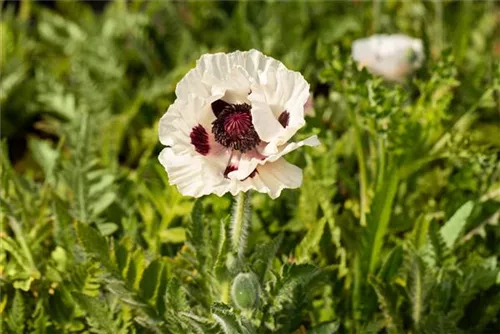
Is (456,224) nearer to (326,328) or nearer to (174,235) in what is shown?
(326,328)

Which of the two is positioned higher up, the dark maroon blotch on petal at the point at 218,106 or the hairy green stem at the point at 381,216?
the dark maroon blotch on petal at the point at 218,106

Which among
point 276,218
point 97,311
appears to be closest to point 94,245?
point 97,311

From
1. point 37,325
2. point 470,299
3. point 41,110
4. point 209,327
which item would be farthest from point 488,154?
point 41,110

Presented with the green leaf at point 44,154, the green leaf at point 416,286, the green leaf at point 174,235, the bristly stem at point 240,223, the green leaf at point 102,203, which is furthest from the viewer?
the green leaf at point 44,154

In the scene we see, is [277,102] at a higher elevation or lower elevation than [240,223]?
higher

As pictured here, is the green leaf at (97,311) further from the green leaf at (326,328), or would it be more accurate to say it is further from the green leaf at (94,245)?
the green leaf at (326,328)

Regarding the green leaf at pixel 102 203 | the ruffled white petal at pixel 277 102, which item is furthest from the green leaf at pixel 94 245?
the ruffled white petal at pixel 277 102

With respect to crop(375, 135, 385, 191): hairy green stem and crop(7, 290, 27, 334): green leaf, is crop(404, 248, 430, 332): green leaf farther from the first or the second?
crop(7, 290, 27, 334): green leaf
